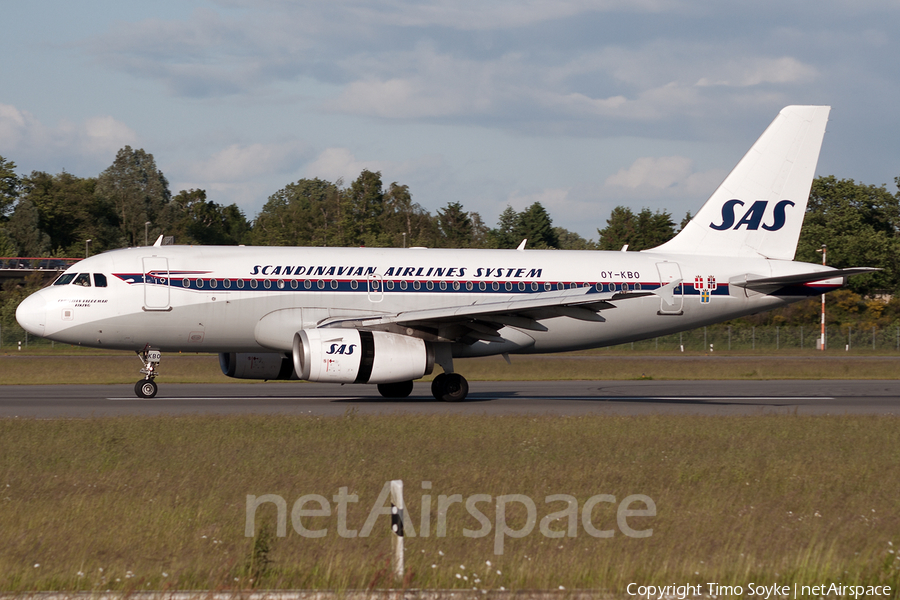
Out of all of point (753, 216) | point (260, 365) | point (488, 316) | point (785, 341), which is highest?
point (753, 216)

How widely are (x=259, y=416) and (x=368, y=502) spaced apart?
29.0 ft

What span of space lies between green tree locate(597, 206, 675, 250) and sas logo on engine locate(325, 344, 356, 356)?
3050 inches

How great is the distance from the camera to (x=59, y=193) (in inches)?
4653

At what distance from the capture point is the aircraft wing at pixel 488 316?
22938 millimetres

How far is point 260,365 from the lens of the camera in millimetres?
25172

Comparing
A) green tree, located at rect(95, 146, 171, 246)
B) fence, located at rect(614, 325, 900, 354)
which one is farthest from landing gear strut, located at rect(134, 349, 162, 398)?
green tree, located at rect(95, 146, 171, 246)

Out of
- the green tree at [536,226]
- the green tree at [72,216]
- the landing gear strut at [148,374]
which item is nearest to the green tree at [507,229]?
the green tree at [536,226]

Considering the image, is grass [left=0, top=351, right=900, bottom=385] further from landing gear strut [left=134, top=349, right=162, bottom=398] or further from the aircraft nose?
the aircraft nose

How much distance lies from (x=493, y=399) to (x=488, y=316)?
3.47 metres

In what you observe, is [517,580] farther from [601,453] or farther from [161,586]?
[601,453]

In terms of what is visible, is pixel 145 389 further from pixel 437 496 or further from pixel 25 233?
pixel 25 233

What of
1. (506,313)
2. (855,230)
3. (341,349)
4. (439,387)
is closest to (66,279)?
(341,349)

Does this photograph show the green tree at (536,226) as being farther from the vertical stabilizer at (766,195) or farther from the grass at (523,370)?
the vertical stabilizer at (766,195)

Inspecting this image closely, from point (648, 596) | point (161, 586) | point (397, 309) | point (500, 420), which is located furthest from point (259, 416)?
point (648, 596)
